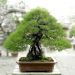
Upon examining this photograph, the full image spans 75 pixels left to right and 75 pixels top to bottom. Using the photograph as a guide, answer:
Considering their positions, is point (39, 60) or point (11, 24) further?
point (11, 24)

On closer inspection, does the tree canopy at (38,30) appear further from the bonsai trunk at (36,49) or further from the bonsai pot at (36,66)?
the bonsai pot at (36,66)

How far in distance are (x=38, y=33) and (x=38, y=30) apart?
0.28 ft

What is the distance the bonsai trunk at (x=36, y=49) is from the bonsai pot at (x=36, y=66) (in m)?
0.16

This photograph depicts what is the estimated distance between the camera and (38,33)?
4.76 metres

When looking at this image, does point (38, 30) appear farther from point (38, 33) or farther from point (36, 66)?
point (36, 66)

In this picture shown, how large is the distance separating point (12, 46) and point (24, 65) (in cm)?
32

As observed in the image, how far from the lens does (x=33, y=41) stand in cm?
482

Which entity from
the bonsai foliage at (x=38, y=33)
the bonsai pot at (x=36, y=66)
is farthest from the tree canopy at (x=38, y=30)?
the bonsai pot at (x=36, y=66)

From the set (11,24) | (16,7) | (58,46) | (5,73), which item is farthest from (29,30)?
(16,7)

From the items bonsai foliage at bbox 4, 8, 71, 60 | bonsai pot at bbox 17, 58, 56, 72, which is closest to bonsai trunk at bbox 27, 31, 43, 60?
bonsai foliage at bbox 4, 8, 71, 60

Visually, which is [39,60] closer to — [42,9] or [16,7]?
[42,9]

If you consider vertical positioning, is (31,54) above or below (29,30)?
below

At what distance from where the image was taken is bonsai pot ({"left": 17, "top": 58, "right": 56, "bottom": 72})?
4.69 m

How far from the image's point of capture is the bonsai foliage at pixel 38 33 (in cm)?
470
